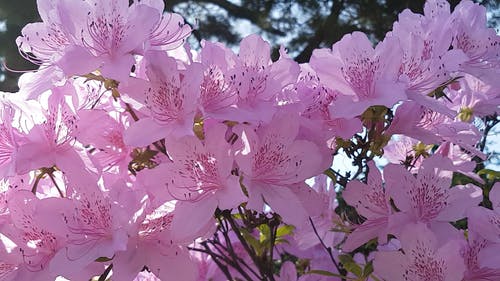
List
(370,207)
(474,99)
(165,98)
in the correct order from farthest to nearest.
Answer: (474,99), (370,207), (165,98)

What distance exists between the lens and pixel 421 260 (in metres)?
0.92

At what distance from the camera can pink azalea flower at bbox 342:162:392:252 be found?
1.01 meters

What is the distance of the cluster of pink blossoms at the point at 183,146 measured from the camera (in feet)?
2.95

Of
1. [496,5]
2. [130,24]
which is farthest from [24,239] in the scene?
[496,5]

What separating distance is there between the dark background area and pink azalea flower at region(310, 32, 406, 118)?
10.2ft

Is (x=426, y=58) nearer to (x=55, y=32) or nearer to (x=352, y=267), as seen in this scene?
(x=352, y=267)

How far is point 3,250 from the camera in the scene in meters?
0.95

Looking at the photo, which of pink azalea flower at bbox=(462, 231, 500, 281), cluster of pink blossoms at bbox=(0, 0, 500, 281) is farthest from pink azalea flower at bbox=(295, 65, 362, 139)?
pink azalea flower at bbox=(462, 231, 500, 281)

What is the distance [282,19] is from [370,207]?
4399 millimetres

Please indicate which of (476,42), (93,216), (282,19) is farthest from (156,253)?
(282,19)

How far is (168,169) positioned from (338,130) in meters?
0.25

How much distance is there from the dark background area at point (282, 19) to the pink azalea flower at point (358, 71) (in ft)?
10.2

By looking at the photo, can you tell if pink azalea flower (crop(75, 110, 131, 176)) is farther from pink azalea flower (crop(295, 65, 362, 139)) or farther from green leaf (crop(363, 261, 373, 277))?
green leaf (crop(363, 261, 373, 277))

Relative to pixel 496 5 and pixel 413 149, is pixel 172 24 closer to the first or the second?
pixel 413 149
